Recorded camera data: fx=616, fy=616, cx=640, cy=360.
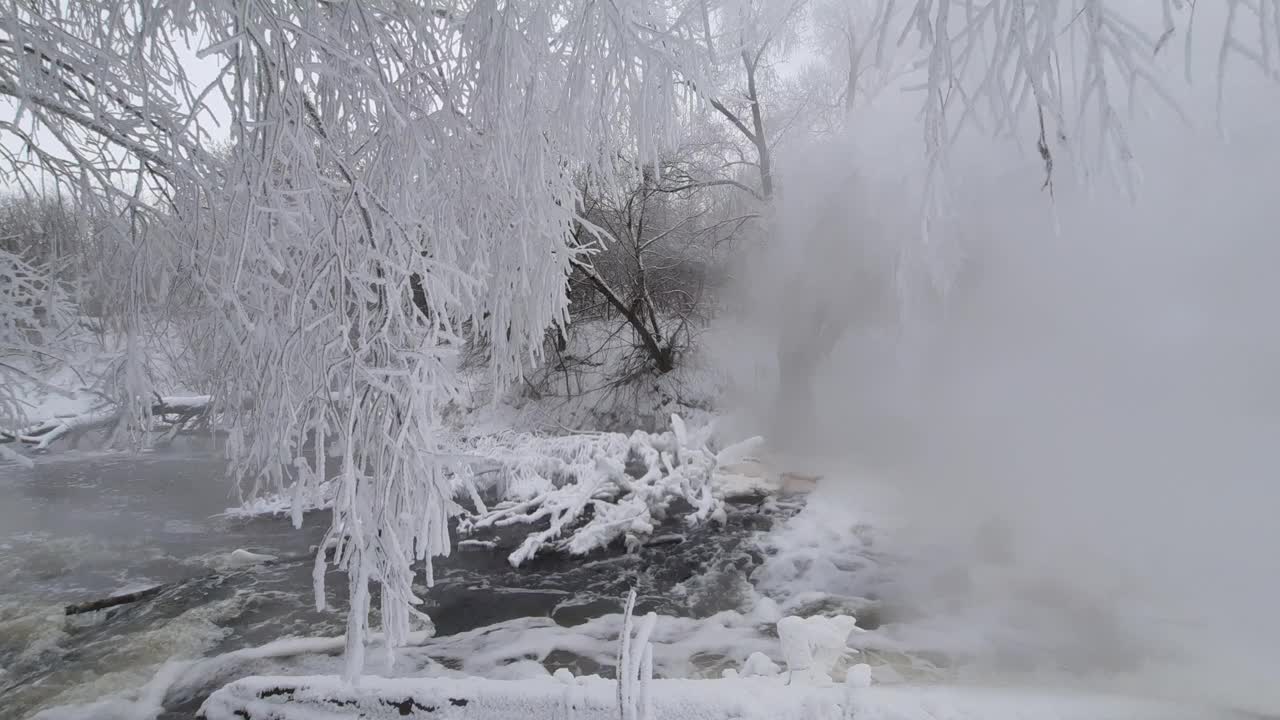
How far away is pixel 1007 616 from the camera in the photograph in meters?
4.79

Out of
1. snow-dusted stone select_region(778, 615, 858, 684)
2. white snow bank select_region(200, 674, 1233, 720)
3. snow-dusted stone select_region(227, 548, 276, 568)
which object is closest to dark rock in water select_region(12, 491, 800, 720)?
snow-dusted stone select_region(227, 548, 276, 568)

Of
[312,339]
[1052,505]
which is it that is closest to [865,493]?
[1052,505]

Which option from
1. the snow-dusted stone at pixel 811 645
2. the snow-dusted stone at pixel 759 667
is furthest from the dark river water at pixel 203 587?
the snow-dusted stone at pixel 811 645

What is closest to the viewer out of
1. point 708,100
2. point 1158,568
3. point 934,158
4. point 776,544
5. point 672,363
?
point 934,158

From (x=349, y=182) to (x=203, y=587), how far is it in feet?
18.3

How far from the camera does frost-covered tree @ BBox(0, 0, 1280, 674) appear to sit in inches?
75.6

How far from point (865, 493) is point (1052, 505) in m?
2.10

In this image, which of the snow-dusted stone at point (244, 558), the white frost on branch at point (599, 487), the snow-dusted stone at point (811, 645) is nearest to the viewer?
the snow-dusted stone at point (811, 645)

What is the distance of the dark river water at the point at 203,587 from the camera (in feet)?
15.1

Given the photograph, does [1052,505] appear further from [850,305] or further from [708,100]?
[708,100]

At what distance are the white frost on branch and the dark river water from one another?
0.29 m

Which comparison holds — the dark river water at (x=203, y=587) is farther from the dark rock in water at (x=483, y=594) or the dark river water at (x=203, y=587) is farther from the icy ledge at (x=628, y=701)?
the icy ledge at (x=628, y=701)

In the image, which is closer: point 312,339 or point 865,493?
point 312,339

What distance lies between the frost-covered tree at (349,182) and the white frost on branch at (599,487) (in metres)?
4.33
